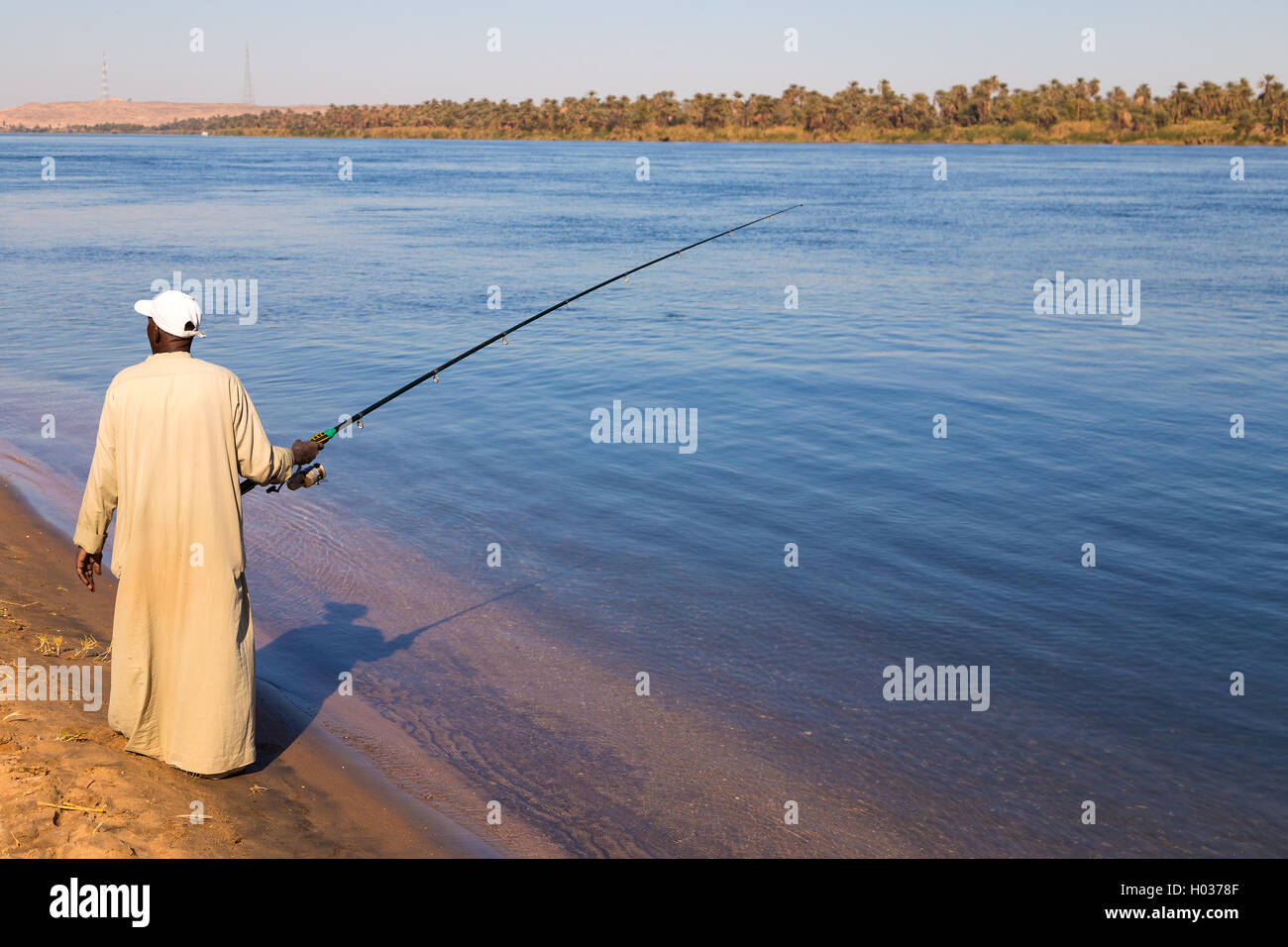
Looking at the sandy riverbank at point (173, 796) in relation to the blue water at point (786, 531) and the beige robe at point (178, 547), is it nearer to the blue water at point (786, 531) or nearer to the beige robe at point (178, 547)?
the beige robe at point (178, 547)

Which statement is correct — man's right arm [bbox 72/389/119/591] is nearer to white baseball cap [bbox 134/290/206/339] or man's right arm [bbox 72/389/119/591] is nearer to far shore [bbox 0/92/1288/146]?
white baseball cap [bbox 134/290/206/339]

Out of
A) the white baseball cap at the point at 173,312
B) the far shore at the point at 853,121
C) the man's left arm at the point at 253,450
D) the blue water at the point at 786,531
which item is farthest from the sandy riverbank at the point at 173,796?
the far shore at the point at 853,121

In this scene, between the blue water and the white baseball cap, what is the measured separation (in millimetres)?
2139

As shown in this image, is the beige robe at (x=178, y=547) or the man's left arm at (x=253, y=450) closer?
the beige robe at (x=178, y=547)

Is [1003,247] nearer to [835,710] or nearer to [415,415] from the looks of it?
[415,415]

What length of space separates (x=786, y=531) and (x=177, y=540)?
16.6 ft

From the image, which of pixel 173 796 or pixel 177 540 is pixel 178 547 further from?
pixel 173 796

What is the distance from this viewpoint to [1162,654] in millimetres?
6344

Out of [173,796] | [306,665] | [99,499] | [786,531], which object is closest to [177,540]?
[99,499]

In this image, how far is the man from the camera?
3965 mm

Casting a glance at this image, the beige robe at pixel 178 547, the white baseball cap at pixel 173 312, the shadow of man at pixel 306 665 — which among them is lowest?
the shadow of man at pixel 306 665

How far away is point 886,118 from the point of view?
115m

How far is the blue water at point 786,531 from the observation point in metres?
5.07
